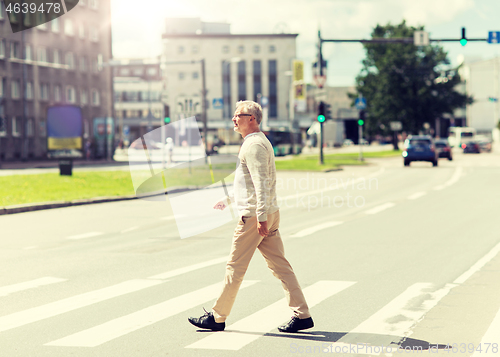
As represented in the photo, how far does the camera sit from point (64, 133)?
108ft

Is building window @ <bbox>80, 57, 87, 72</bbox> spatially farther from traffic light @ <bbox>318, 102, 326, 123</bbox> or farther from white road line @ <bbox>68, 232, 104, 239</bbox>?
white road line @ <bbox>68, 232, 104, 239</bbox>

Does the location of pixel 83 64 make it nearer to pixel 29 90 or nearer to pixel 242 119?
pixel 29 90

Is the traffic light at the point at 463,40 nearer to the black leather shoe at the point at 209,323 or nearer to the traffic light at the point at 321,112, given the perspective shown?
the traffic light at the point at 321,112

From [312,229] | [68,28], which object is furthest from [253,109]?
[68,28]

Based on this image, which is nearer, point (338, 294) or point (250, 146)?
point (250, 146)

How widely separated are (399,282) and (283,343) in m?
2.65

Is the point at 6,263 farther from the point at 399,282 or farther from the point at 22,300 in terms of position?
the point at 399,282

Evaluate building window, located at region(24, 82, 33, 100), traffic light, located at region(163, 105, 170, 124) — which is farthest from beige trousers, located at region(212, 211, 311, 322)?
building window, located at region(24, 82, 33, 100)

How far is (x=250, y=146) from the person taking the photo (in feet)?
17.3

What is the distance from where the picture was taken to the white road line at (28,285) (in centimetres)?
723

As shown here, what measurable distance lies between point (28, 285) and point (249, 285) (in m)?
2.34

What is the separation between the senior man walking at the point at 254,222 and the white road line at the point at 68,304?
1449 millimetres

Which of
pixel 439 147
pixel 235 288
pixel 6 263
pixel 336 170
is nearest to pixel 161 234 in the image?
pixel 6 263

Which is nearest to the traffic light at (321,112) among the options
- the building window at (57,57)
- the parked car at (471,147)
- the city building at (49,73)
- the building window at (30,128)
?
the city building at (49,73)
